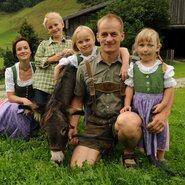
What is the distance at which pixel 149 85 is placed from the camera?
15.3 feet

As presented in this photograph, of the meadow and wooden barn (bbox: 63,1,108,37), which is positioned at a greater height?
wooden barn (bbox: 63,1,108,37)

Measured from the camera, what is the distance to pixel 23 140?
6098 millimetres

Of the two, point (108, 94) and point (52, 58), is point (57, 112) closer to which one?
point (108, 94)

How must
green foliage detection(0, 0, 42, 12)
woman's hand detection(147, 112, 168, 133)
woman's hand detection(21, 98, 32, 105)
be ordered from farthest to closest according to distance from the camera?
green foliage detection(0, 0, 42, 12) < woman's hand detection(21, 98, 32, 105) < woman's hand detection(147, 112, 168, 133)

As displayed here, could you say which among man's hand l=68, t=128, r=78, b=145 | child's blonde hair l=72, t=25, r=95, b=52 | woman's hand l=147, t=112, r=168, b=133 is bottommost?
man's hand l=68, t=128, r=78, b=145

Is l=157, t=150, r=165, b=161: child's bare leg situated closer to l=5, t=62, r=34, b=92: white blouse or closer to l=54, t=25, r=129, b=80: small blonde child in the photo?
l=54, t=25, r=129, b=80: small blonde child

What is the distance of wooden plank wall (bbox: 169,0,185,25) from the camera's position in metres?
29.7

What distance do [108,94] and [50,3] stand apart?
8311 cm

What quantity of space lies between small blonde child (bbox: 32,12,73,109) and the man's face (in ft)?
4.60

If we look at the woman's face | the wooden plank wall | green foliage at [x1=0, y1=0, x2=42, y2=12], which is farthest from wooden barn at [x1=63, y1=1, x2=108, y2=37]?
green foliage at [x1=0, y1=0, x2=42, y2=12]

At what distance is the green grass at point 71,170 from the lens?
4242 millimetres

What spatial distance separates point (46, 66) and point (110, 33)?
5.92 feet

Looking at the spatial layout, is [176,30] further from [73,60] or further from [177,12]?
[73,60]

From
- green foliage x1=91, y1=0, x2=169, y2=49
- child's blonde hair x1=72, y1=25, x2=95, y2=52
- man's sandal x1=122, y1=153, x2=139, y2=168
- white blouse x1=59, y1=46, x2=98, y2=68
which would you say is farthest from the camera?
green foliage x1=91, y1=0, x2=169, y2=49
